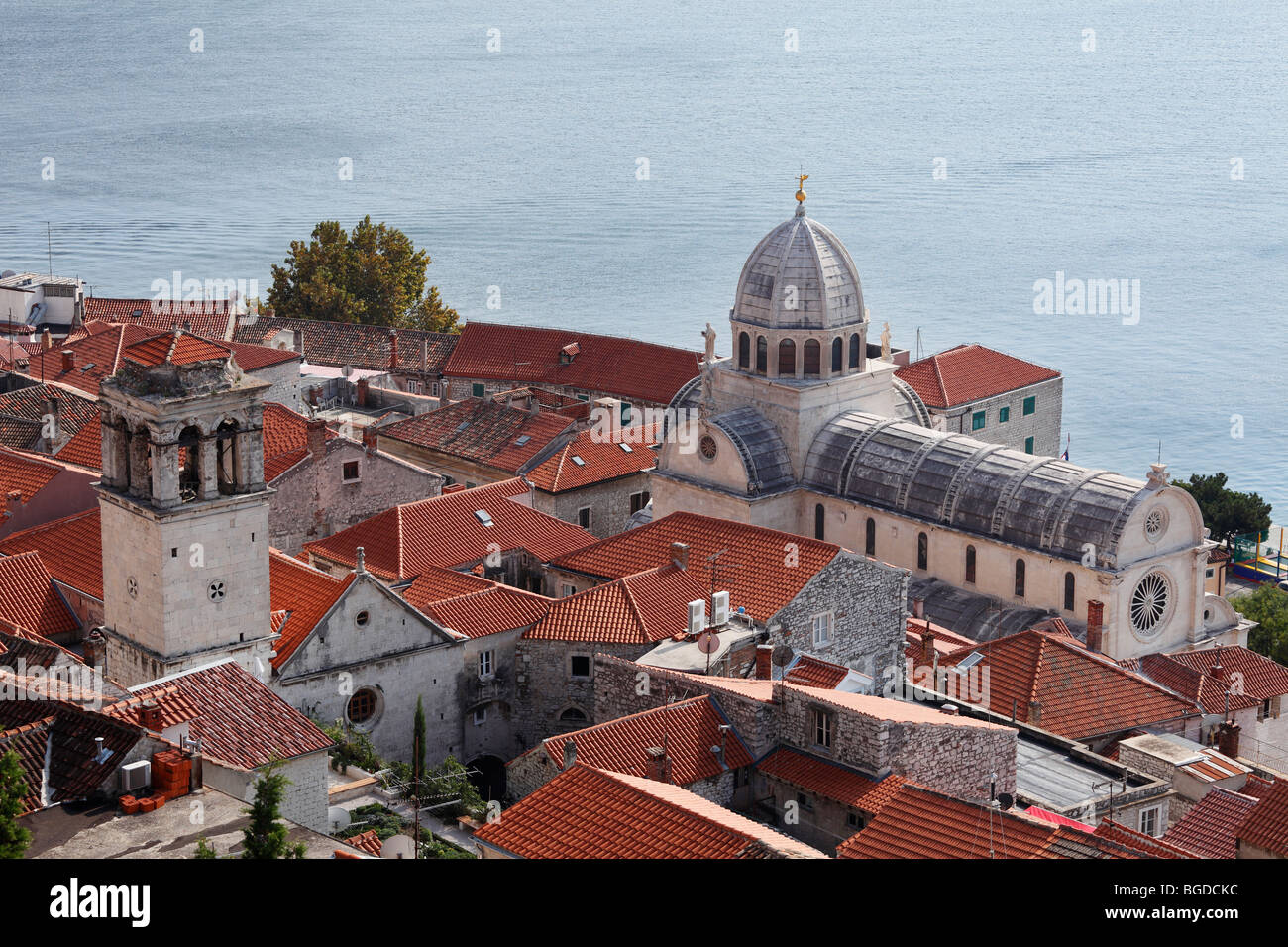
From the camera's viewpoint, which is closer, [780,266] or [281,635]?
[281,635]

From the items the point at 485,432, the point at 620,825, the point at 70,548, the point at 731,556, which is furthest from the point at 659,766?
the point at 485,432

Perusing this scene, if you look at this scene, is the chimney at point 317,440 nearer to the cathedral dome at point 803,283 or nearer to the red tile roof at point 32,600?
the red tile roof at point 32,600

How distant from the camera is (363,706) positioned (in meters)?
40.3

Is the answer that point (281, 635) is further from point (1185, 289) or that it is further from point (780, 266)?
point (1185, 289)

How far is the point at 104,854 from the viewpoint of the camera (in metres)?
24.8

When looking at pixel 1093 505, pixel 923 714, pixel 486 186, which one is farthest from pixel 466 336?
pixel 486 186

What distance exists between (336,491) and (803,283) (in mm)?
13364

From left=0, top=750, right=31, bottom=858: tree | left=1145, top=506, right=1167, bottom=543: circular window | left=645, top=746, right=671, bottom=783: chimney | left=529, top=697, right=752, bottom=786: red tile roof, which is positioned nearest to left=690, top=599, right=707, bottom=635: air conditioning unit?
left=529, top=697, right=752, bottom=786: red tile roof

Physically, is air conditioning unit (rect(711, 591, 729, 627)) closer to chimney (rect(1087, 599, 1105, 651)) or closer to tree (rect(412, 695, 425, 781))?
tree (rect(412, 695, 425, 781))

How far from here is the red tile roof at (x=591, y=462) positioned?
2387 inches

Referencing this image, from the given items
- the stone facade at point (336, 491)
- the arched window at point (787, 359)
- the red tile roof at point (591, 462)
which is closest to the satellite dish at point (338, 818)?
the stone facade at point (336, 491)

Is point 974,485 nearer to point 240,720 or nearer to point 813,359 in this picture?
point 813,359

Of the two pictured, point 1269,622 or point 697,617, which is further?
point 1269,622
